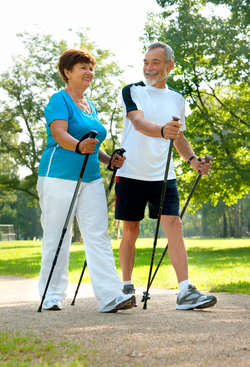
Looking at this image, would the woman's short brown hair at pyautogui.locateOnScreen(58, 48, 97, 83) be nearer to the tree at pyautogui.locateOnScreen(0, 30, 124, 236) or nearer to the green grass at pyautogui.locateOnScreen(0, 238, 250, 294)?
the green grass at pyautogui.locateOnScreen(0, 238, 250, 294)

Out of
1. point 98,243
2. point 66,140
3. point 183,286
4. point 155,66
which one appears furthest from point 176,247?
point 155,66

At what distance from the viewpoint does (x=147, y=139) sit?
4.34m

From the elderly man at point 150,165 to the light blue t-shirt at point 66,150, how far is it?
396mm

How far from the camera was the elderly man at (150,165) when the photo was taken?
420cm

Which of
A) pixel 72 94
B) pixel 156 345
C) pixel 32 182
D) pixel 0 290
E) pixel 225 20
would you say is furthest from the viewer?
pixel 32 182

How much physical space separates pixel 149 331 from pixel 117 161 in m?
1.78

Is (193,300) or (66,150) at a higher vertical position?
(66,150)

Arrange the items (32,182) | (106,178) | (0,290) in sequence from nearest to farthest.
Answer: (0,290) → (32,182) → (106,178)

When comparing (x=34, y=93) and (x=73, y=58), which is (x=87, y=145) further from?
(x=34, y=93)

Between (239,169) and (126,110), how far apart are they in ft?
40.9

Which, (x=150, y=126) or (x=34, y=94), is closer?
(x=150, y=126)

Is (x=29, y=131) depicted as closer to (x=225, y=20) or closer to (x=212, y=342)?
(x=225, y=20)

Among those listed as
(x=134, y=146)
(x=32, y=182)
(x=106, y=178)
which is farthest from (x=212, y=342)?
(x=106, y=178)

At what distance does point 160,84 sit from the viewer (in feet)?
14.3
